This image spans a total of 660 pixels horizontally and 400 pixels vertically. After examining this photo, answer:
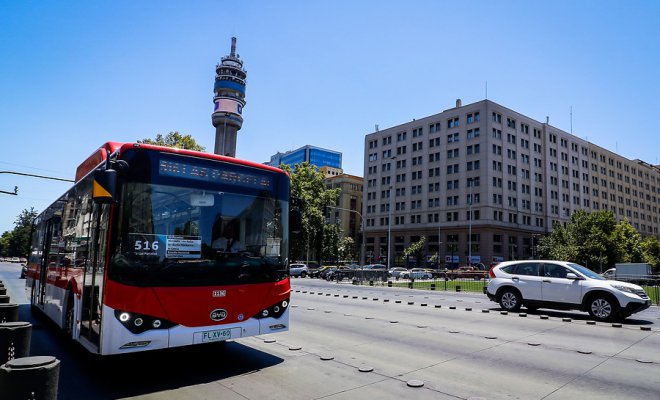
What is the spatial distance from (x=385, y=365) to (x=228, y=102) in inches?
3446

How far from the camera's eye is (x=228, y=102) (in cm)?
8819

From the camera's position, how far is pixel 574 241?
62.2 m

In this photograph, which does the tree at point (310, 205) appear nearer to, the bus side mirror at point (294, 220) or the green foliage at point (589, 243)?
the green foliage at point (589, 243)

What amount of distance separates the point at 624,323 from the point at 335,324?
8.18 meters

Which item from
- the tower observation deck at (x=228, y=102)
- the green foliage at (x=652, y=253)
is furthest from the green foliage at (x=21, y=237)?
the green foliage at (x=652, y=253)

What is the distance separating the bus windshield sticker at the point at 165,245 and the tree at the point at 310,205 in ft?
176

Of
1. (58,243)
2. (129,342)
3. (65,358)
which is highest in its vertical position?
(58,243)

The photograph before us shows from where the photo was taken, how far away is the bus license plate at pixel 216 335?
577cm

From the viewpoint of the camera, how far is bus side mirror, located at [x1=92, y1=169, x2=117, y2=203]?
5320 mm

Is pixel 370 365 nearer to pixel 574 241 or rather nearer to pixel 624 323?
pixel 624 323

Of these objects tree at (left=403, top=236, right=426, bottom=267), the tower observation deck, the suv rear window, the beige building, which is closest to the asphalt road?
the suv rear window

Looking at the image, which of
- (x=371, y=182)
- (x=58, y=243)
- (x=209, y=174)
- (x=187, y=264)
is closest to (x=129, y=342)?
(x=187, y=264)

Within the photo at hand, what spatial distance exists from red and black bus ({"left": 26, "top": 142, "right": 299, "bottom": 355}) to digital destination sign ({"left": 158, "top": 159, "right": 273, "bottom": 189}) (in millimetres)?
15

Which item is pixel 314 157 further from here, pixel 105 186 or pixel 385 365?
pixel 105 186
